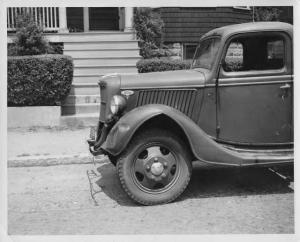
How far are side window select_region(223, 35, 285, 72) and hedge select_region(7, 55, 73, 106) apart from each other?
4111mm

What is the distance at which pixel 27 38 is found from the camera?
909 centimetres

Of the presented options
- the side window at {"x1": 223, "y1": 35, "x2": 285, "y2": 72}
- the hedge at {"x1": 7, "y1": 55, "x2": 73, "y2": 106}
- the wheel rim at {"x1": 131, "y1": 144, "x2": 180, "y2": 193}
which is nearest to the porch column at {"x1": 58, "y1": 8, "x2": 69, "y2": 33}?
the hedge at {"x1": 7, "y1": 55, "x2": 73, "y2": 106}

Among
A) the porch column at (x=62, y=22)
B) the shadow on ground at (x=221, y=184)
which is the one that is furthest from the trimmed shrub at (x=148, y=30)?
the shadow on ground at (x=221, y=184)

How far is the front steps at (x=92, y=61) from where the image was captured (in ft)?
27.6

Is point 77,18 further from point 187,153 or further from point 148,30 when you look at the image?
point 187,153

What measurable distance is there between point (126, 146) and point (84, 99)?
484 centimetres

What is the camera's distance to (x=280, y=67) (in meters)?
4.20

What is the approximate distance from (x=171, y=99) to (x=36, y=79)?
13.8 feet

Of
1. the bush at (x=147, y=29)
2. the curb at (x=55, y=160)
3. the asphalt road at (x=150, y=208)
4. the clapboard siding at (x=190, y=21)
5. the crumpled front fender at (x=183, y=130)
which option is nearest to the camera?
the asphalt road at (x=150, y=208)

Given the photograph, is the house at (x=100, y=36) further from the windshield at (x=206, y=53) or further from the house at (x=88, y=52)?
the windshield at (x=206, y=53)

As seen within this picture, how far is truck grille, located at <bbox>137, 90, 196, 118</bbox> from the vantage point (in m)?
4.23

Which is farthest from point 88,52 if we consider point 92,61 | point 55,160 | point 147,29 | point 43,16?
point 55,160

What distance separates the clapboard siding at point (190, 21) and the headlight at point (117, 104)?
706 cm

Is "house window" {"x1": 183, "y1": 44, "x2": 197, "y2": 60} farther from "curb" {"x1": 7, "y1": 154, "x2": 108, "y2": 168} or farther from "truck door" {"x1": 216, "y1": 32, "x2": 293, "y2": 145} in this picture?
"truck door" {"x1": 216, "y1": 32, "x2": 293, "y2": 145}
